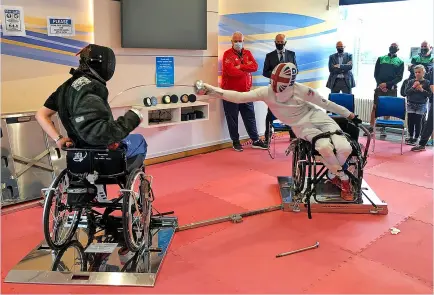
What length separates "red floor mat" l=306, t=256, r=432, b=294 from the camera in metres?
2.62

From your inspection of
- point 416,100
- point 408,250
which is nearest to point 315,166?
point 408,250

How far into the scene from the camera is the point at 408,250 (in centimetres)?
315

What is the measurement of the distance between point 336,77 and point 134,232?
538 cm

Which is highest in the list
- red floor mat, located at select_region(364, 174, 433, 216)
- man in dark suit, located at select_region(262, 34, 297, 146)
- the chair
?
man in dark suit, located at select_region(262, 34, 297, 146)

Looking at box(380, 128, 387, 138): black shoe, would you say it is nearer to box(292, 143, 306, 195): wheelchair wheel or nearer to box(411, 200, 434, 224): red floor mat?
box(411, 200, 434, 224): red floor mat

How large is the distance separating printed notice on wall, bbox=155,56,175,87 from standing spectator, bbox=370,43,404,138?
11.7 feet

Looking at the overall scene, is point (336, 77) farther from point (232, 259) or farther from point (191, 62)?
point (232, 259)

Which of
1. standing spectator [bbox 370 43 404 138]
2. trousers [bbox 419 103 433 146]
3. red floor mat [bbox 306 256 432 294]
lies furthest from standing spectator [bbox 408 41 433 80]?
red floor mat [bbox 306 256 432 294]

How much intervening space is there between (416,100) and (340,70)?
1382 millimetres

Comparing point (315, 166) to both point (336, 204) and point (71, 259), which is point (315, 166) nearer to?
point (336, 204)

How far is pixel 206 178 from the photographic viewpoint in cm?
488

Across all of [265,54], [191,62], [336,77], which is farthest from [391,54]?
[191,62]

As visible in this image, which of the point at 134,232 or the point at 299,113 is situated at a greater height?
the point at 299,113

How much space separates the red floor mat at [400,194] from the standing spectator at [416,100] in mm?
2158
